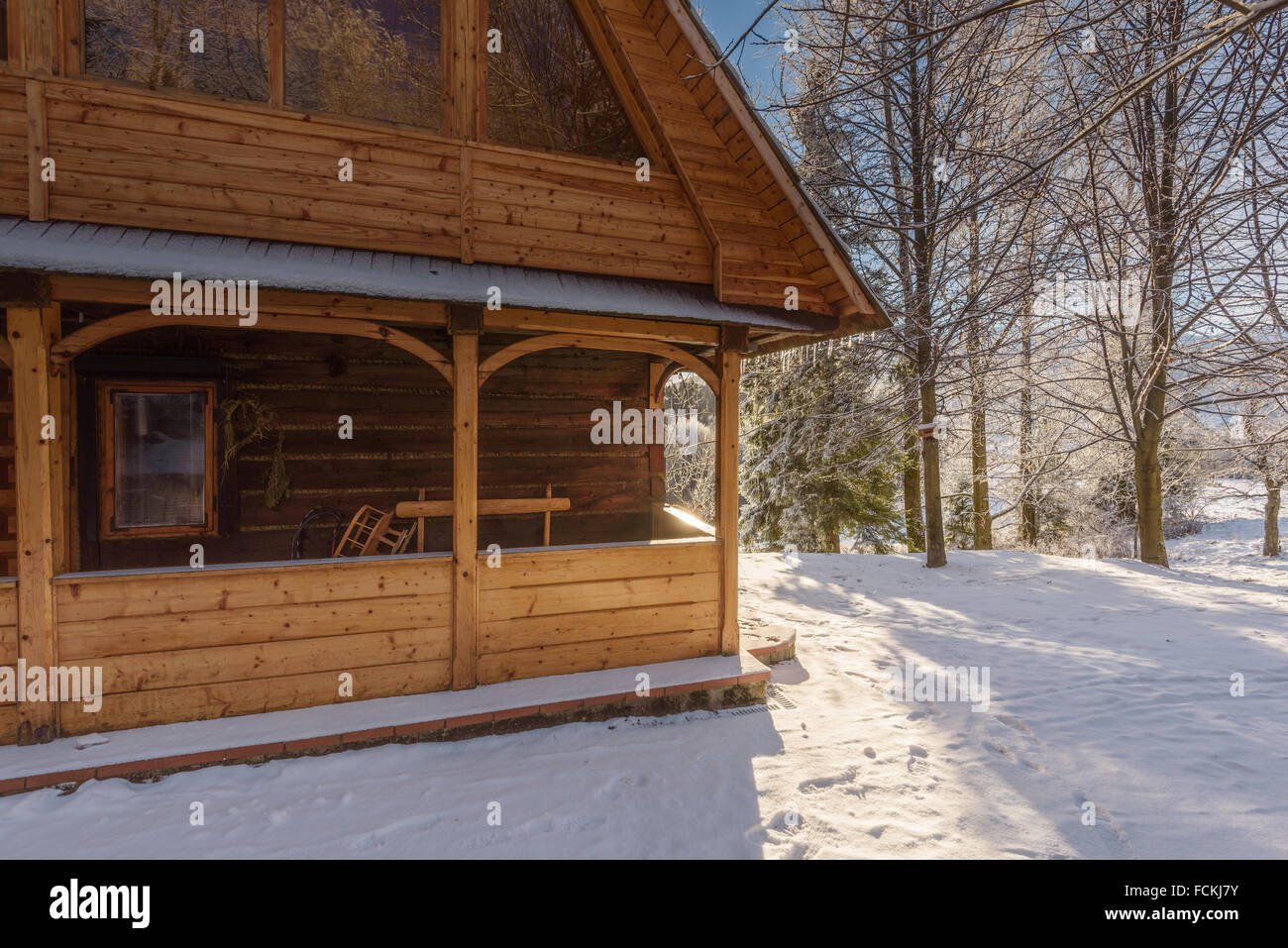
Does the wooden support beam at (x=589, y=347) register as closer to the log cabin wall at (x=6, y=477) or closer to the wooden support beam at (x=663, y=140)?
the wooden support beam at (x=663, y=140)

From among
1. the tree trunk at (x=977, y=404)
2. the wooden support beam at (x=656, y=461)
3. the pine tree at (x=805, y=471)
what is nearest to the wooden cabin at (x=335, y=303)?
the wooden support beam at (x=656, y=461)

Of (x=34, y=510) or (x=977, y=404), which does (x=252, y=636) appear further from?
(x=977, y=404)

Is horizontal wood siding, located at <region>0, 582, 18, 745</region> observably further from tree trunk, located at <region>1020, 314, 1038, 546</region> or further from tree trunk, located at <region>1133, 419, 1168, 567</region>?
tree trunk, located at <region>1133, 419, 1168, 567</region>

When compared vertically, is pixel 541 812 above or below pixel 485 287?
below

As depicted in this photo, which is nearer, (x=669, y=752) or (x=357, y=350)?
(x=669, y=752)

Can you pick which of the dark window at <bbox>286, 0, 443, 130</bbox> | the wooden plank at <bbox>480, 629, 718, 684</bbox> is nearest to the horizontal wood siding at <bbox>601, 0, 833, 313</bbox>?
the dark window at <bbox>286, 0, 443, 130</bbox>

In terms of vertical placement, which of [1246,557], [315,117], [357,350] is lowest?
[1246,557]

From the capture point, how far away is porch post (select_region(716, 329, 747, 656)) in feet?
20.2

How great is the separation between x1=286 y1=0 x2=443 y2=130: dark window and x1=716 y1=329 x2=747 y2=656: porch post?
136 inches

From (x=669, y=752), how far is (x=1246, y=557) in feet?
87.5

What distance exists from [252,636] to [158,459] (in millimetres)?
2942

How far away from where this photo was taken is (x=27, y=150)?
4.45 metres
